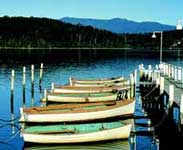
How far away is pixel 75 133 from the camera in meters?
29.1

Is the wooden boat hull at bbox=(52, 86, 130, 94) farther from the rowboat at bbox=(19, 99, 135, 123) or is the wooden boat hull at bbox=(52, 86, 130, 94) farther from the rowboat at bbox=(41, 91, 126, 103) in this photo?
the rowboat at bbox=(19, 99, 135, 123)

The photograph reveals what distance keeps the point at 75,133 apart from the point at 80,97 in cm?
1430

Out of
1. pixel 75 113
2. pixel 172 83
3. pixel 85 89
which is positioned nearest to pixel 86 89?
pixel 85 89

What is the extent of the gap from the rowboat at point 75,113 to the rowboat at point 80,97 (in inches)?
311

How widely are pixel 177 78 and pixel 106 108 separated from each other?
13.2 meters

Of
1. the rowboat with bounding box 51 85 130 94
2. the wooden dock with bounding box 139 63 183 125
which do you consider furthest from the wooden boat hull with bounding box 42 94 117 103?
the wooden dock with bounding box 139 63 183 125

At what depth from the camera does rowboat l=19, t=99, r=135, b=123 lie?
33094mm

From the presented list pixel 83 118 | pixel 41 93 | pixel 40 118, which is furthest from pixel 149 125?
pixel 41 93

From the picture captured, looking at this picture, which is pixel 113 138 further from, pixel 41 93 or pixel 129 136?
pixel 41 93

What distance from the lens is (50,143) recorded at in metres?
29.3

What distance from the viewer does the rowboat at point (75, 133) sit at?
94.7 ft

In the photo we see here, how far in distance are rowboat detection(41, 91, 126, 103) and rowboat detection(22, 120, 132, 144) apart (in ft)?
41.2

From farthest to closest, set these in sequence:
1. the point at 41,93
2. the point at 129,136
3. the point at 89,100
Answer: the point at 41,93, the point at 89,100, the point at 129,136

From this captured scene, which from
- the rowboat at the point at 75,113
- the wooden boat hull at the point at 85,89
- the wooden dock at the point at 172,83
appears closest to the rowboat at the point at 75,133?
the rowboat at the point at 75,113
